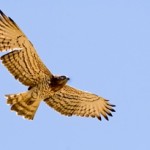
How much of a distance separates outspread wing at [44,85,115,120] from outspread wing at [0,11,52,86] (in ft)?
2.72

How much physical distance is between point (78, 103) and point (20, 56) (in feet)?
7.09

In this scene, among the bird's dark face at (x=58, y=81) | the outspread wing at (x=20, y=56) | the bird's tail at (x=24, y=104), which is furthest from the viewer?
the bird's dark face at (x=58, y=81)

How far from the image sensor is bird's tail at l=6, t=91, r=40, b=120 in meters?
15.7

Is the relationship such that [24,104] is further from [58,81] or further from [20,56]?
[20,56]

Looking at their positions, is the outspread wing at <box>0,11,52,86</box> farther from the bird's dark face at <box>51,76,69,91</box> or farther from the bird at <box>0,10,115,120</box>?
the bird's dark face at <box>51,76,69,91</box>

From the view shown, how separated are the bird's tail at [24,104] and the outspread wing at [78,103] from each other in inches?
24.3

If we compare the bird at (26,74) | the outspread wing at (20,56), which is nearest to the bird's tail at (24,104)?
the bird at (26,74)

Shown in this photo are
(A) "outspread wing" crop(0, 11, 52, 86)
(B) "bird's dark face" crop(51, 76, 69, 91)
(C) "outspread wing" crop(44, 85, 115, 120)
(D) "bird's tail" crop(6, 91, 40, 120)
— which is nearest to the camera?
(A) "outspread wing" crop(0, 11, 52, 86)

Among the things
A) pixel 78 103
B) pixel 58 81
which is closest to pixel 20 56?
pixel 58 81

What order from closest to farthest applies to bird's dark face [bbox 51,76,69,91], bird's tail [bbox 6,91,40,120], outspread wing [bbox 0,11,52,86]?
outspread wing [bbox 0,11,52,86] < bird's tail [bbox 6,91,40,120] < bird's dark face [bbox 51,76,69,91]

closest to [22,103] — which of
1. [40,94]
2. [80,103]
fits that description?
[40,94]

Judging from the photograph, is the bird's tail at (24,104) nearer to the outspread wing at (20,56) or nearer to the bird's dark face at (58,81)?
the outspread wing at (20,56)

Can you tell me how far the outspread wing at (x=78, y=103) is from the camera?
16.8 meters

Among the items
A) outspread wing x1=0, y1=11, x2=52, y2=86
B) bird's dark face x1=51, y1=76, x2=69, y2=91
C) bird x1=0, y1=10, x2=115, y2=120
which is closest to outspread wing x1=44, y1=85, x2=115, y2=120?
bird x1=0, y1=10, x2=115, y2=120
